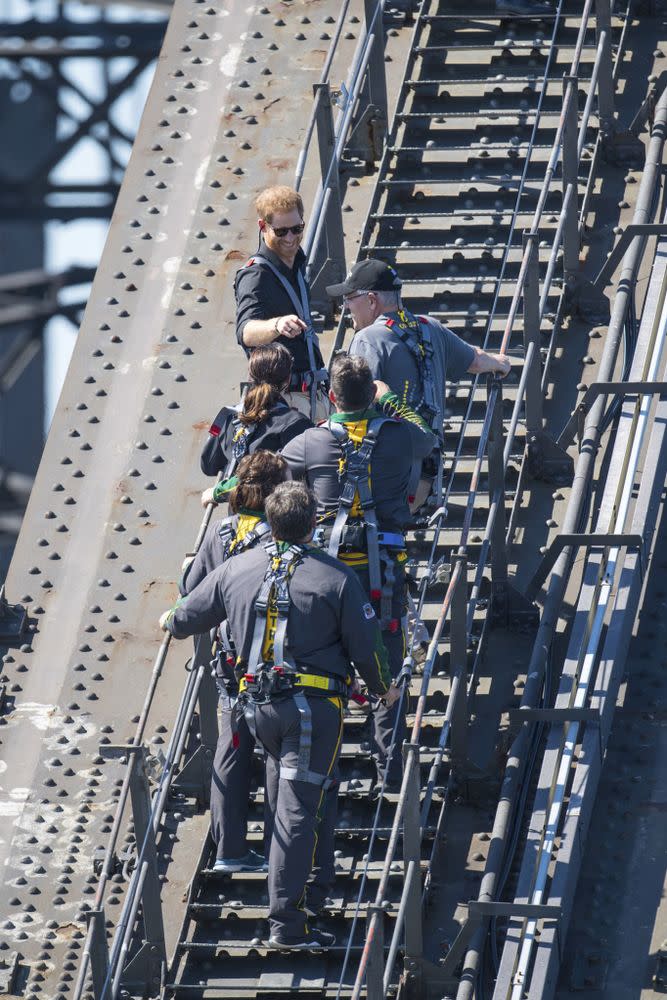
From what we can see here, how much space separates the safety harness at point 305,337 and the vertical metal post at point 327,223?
1888 mm

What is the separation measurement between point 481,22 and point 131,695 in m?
4.94

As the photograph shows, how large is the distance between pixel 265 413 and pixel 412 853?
6.54 feet

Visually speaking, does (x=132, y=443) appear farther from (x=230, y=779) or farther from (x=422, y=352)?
(x=230, y=779)

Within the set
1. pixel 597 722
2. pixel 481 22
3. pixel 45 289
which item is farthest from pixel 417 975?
pixel 45 289

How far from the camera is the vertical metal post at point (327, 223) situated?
508 inches

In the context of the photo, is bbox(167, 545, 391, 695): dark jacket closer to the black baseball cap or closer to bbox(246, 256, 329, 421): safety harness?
bbox(246, 256, 329, 421): safety harness

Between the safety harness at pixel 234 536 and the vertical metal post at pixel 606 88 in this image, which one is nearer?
the safety harness at pixel 234 536

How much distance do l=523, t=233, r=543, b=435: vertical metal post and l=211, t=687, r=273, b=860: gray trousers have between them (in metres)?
2.70

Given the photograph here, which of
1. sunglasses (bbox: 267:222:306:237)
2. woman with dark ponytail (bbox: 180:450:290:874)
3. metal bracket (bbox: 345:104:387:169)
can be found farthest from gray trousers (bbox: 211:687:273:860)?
metal bracket (bbox: 345:104:387:169)

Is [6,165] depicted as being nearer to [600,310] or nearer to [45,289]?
[45,289]

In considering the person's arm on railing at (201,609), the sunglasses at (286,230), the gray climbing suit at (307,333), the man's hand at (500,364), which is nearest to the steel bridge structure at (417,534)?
the man's hand at (500,364)

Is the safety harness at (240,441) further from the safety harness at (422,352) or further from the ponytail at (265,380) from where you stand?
→ the safety harness at (422,352)

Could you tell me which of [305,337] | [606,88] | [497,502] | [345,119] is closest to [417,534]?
[497,502]

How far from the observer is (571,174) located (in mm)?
12742
